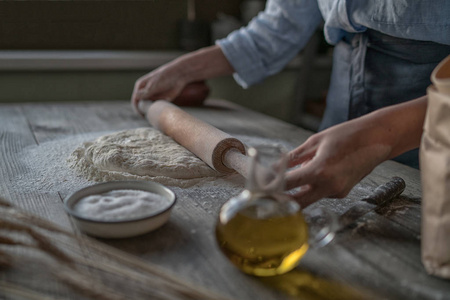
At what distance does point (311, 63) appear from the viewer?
274cm

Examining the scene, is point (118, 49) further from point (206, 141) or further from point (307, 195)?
point (307, 195)

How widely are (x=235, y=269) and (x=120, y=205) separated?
219mm

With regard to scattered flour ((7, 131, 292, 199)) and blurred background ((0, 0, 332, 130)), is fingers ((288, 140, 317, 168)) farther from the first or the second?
blurred background ((0, 0, 332, 130))

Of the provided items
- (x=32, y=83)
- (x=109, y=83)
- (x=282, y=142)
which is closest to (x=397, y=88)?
(x=282, y=142)

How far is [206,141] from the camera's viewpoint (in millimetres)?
1043

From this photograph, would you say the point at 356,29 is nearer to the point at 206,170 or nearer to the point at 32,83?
the point at 206,170

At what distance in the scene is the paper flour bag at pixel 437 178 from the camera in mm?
551

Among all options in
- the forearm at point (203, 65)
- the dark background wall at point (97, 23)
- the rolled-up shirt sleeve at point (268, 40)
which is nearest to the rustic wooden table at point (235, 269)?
the forearm at point (203, 65)

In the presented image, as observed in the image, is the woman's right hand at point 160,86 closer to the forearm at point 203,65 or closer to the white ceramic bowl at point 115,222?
the forearm at point 203,65

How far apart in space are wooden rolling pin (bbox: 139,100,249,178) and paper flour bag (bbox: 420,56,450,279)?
0.40 m

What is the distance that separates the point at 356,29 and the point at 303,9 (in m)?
0.34

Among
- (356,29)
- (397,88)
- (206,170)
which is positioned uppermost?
(356,29)

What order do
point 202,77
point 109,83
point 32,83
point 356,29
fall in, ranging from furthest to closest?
1. point 109,83
2. point 32,83
3. point 202,77
4. point 356,29

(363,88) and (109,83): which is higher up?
(363,88)
